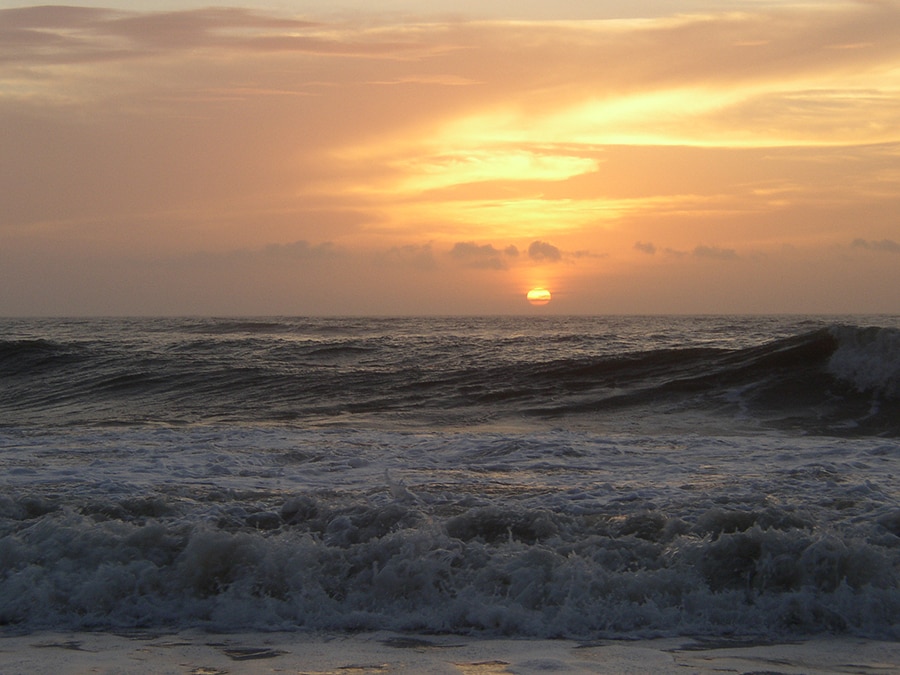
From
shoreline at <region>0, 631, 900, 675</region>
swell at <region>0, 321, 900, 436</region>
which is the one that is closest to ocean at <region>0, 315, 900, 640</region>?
shoreline at <region>0, 631, 900, 675</region>

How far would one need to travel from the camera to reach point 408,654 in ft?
14.5

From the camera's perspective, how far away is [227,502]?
6.85 meters

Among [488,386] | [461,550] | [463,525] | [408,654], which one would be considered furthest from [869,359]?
[408,654]

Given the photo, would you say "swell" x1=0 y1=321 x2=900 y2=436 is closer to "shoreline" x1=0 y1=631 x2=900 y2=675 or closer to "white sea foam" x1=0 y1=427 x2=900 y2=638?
"white sea foam" x1=0 y1=427 x2=900 y2=638

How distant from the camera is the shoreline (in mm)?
4152

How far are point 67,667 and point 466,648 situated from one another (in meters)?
2.15

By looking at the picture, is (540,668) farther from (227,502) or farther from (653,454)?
(653,454)

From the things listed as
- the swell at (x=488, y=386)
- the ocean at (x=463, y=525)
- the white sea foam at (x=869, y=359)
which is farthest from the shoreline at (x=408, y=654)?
the white sea foam at (x=869, y=359)

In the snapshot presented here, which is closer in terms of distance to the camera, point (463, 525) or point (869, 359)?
point (463, 525)

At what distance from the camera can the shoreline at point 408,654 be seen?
13.6 feet

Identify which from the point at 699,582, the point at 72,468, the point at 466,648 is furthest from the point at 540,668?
the point at 72,468

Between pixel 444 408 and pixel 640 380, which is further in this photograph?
pixel 640 380

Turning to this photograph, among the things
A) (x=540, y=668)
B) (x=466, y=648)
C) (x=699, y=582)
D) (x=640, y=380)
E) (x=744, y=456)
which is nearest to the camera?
(x=540, y=668)

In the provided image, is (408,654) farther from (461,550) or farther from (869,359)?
(869,359)
